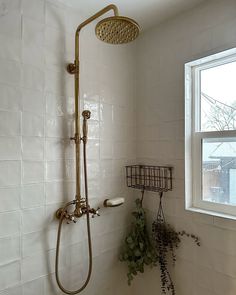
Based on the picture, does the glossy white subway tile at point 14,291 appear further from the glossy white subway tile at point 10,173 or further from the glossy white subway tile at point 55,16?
the glossy white subway tile at point 55,16

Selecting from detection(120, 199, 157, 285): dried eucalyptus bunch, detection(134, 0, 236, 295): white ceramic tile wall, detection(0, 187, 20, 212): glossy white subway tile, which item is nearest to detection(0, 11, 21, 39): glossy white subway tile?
detection(0, 187, 20, 212): glossy white subway tile

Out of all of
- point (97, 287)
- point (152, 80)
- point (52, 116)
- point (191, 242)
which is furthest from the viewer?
point (152, 80)

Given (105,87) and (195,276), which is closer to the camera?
(195,276)

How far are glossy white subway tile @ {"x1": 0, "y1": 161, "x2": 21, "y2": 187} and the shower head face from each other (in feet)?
2.71

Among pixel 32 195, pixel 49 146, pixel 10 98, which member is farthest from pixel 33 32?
pixel 32 195

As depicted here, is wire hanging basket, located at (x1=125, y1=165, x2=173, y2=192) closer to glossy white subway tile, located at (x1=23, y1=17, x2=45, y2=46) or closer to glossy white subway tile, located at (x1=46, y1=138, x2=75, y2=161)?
glossy white subway tile, located at (x1=46, y1=138, x2=75, y2=161)

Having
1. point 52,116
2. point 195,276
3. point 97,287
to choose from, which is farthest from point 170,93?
point 97,287

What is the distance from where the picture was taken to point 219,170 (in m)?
1.49

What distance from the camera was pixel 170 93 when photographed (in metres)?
1.67

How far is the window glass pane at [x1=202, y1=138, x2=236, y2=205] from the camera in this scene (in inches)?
56.3

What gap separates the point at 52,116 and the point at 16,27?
20.7 inches

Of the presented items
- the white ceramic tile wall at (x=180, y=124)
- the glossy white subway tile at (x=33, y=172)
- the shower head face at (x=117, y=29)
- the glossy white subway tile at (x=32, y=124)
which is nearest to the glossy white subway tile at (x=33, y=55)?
the glossy white subway tile at (x=32, y=124)

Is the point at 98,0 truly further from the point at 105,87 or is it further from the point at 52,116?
the point at 52,116

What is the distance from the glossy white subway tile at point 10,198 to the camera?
121 centimetres
